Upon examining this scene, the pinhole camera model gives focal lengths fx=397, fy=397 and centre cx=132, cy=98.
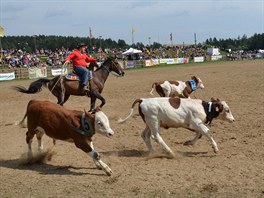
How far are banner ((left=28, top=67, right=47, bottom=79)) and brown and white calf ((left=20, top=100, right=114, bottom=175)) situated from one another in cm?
2556

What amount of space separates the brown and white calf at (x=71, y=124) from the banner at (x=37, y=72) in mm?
25561

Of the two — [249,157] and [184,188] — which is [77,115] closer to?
[184,188]

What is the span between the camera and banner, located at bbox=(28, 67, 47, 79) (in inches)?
1267

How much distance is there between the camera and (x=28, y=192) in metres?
5.73

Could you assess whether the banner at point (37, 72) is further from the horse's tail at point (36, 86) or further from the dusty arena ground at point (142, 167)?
the dusty arena ground at point (142, 167)

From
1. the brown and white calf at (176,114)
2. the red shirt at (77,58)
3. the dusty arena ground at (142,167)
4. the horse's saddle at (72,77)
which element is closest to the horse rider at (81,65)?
the red shirt at (77,58)

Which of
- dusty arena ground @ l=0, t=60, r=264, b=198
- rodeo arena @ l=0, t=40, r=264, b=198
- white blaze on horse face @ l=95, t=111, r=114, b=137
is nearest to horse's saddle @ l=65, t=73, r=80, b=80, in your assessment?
rodeo arena @ l=0, t=40, r=264, b=198

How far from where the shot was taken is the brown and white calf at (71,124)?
21.5ft

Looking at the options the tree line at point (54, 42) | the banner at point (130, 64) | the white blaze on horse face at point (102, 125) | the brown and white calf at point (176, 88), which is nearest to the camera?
the white blaze on horse face at point (102, 125)

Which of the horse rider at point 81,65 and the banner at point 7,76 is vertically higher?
the horse rider at point 81,65

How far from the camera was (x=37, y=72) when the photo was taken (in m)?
32.6

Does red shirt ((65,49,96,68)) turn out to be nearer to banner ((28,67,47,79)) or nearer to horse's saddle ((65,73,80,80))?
horse's saddle ((65,73,80,80))

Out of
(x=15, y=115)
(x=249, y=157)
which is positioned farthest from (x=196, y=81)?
(x=249, y=157)

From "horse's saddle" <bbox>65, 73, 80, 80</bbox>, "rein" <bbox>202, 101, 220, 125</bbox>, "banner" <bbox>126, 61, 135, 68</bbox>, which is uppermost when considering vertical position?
"horse's saddle" <bbox>65, 73, 80, 80</bbox>
